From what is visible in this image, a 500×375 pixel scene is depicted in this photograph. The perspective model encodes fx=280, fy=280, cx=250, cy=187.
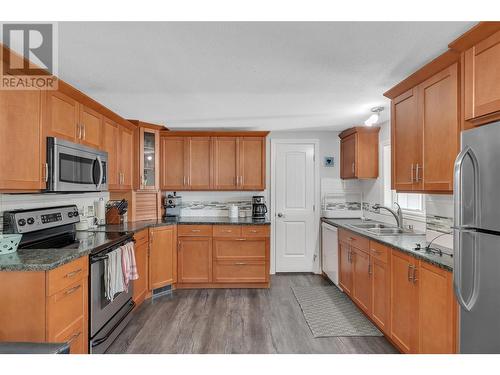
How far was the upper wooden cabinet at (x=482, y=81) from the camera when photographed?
1.41m

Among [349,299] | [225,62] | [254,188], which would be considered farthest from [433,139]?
[254,188]

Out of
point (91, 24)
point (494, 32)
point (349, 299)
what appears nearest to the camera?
point (494, 32)

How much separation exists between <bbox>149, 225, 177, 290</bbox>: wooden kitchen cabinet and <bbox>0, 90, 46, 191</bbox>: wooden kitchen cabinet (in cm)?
160

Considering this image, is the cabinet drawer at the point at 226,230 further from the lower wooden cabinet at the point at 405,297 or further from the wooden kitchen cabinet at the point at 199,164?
the lower wooden cabinet at the point at 405,297

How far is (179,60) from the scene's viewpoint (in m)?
1.93

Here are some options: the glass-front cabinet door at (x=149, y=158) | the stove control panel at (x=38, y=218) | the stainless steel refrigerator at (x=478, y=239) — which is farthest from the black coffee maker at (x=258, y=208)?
the stainless steel refrigerator at (x=478, y=239)

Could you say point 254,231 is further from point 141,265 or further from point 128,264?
point 128,264

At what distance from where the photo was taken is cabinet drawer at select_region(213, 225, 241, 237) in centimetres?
368

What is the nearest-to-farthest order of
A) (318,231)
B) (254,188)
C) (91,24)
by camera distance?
(91,24) → (254,188) → (318,231)

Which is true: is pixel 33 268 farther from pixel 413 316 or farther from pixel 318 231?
pixel 318 231

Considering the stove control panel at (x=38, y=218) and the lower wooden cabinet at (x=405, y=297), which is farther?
the stove control panel at (x=38, y=218)

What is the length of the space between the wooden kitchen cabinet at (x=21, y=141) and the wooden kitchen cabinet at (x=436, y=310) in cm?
275

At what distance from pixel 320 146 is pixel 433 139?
2.50m

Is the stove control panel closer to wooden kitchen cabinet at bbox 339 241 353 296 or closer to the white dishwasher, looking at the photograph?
wooden kitchen cabinet at bbox 339 241 353 296
